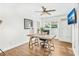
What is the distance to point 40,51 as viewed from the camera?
5.98 ft

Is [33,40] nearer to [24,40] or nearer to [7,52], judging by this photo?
[24,40]

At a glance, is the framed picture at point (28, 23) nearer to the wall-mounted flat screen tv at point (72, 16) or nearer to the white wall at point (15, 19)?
the white wall at point (15, 19)

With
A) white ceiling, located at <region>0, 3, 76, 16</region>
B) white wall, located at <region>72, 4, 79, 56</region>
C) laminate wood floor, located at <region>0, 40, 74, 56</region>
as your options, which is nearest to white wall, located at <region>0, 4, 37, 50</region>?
white ceiling, located at <region>0, 3, 76, 16</region>

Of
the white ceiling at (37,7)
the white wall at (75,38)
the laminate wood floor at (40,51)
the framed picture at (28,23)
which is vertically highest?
the white ceiling at (37,7)

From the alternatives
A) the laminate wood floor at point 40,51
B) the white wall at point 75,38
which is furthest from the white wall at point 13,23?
the white wall at point 75,38

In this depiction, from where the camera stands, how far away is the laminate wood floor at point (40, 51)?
179 centimetres

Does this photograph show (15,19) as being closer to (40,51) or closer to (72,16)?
(40,51)

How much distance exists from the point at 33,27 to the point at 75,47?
2.72ft

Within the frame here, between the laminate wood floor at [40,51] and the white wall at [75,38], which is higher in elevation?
the white wall at [75,38]

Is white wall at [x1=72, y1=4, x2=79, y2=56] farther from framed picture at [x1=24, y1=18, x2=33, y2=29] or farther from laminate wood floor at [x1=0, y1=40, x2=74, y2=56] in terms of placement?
framed picture at [x1=24, y1=18, x2=33, y2=29]

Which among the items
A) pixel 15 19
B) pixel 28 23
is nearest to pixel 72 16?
pixel 28 23

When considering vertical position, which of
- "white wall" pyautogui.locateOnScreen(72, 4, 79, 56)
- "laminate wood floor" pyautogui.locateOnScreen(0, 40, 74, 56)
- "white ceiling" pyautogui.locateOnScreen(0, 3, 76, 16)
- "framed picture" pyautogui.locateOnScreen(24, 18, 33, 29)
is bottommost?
"laminate wood floor" pyautogui.locateOnScreen(0, 40, 74, 56)

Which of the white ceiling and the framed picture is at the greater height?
the white ceiling

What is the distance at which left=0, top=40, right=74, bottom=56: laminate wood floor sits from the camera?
179cm
